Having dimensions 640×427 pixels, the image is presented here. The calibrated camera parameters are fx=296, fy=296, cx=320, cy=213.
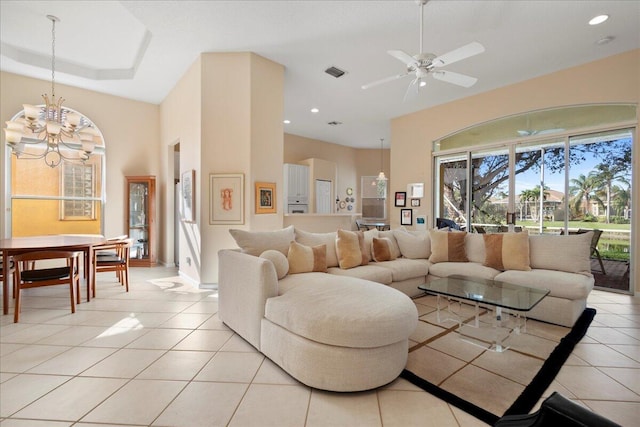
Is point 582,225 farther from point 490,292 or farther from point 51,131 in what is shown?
point 51,131

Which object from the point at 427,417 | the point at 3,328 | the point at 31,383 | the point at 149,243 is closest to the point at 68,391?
the point at 31,383

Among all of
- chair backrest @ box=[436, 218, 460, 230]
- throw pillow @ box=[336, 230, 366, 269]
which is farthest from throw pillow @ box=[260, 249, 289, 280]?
chair backrest @ box=[436, 218, 460, 230]

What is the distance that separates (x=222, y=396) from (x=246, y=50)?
414cm

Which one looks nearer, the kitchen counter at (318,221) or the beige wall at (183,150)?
the beige wall at (183,150)

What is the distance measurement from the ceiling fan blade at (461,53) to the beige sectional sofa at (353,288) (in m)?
2.07

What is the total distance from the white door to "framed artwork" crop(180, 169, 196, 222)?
14.0 ft

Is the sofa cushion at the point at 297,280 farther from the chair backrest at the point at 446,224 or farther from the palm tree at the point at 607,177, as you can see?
the palm tree at the point at 607,177

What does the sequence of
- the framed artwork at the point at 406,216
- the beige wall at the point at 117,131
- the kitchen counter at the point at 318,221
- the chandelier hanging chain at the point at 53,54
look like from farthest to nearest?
the framed artwork at the point at 406,216, the kitchen counter at the point at 318,221, the beige wall at the point at 117,131, the chandelier hanging chain at the point at 53,54

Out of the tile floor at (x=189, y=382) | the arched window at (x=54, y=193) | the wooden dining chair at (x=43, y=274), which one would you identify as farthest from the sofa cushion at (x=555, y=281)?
the arched window at (x=54, y=193)

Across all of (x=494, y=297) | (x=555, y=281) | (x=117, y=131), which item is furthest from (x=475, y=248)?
(x=117, y=131)

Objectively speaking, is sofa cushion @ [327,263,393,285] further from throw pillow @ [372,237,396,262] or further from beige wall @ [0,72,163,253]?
beige wall @ [0,72,163,253]

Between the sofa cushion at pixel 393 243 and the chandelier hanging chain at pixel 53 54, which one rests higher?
the chandelier hanging chain at pixel 53 54

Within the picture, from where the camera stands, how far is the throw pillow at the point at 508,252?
3412 millimetres

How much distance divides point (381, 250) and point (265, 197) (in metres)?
1.85
